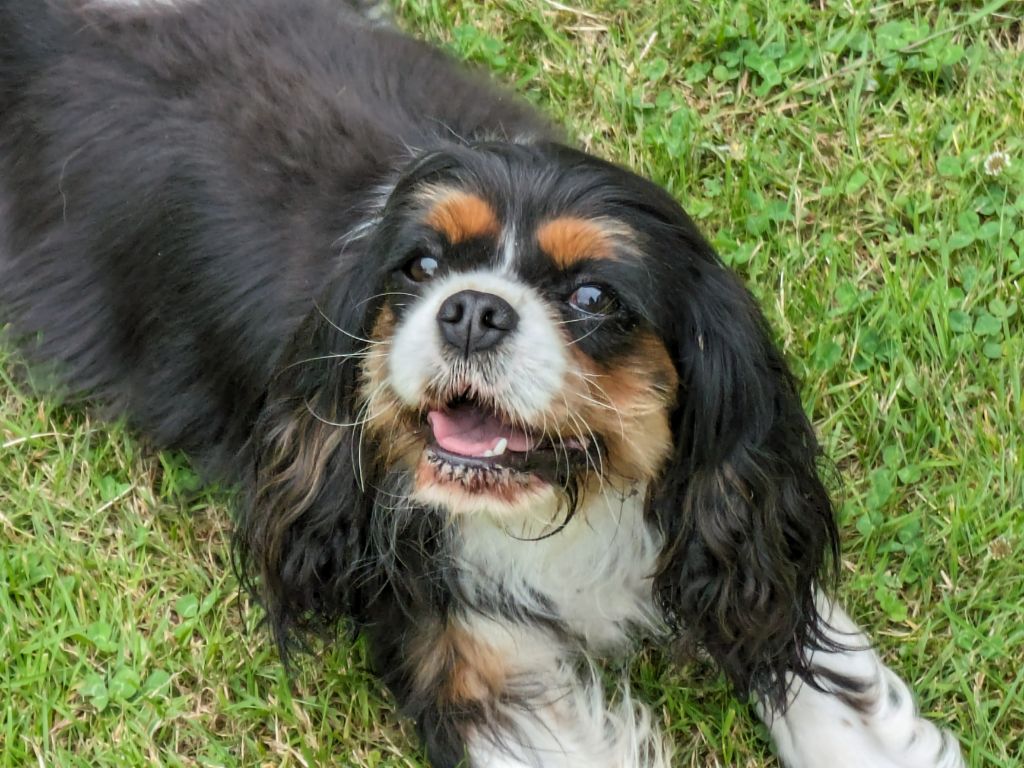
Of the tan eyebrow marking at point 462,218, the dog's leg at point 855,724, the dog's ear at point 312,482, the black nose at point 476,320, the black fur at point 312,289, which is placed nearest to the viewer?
the black nose at point 476,320

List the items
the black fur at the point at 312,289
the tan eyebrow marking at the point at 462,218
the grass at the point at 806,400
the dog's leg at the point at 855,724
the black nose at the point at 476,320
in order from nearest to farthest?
the black nose at the point at 476,320, the tan eyebrow marking at the point at 462,218, the black fur at the point at 312,289, the dog's leg at the point at 855,724, the grass at the point at 806,400

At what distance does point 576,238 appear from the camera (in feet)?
7.86

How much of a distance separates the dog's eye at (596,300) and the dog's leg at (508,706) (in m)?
0.85

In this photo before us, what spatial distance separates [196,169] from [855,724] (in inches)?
80.0

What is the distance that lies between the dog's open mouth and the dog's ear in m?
0.20

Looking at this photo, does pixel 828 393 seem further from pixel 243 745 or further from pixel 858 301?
pixel 243 745

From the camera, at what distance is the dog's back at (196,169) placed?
312 centimetres

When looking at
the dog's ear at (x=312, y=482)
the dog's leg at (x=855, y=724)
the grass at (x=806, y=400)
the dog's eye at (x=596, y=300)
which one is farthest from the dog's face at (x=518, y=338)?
the grass at (x=806, y=400)

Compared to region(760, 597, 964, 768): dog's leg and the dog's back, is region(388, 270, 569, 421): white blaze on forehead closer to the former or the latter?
the dog's back

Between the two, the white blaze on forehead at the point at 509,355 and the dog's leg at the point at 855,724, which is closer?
the white blaze on forehead at the point at 509,355

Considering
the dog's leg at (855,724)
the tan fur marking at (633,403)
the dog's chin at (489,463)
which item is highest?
the tan fur marking at (633,403)

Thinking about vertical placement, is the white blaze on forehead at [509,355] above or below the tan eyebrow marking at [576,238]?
below

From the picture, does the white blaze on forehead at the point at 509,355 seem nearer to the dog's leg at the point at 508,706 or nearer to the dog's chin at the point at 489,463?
the dog's chin at the point at 489,463

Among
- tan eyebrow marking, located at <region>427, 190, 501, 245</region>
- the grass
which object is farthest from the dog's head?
the grass
